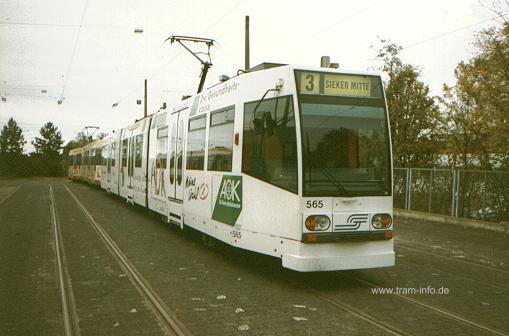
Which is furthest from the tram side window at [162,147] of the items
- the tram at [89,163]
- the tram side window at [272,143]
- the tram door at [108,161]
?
the tram at [89,163]

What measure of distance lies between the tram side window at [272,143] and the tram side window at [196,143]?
Answer: 216cm

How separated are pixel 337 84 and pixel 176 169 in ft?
18.0

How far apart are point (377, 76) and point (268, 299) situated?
368cm

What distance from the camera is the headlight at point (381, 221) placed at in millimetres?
7469

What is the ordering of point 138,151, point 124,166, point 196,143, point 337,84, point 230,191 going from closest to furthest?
point 337,84, point 230,191, point 196,143, point 138,151, point 124,166

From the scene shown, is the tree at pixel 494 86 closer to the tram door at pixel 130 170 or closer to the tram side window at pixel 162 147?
the tram side window at pixel 162 147

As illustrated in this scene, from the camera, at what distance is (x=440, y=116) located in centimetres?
1966

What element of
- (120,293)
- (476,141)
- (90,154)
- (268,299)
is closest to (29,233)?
(120,293)

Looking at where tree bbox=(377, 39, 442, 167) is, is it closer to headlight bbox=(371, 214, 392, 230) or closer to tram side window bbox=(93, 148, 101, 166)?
headlight bbox=(371, 214, 392, 230)

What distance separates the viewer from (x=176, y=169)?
12102 millimetres

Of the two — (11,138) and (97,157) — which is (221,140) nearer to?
(97,157)

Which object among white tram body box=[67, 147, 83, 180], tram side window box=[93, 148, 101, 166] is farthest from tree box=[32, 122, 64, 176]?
tram side window box=[93, 148, 101, 166]

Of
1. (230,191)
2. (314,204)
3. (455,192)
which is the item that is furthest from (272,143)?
(455,192)

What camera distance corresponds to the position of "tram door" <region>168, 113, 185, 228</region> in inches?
462
